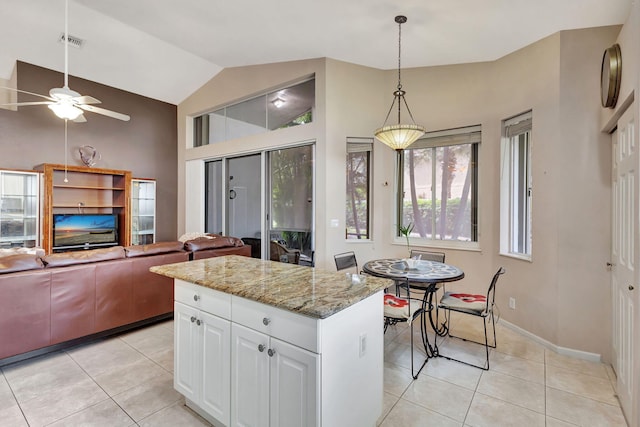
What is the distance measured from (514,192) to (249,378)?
3.54 meters

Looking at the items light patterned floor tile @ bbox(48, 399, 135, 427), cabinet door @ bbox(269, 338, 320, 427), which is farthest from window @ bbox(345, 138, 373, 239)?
light patterned floor tile @ bbox(48, 399, 135, 427)

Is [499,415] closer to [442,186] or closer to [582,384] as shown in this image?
[582,384]

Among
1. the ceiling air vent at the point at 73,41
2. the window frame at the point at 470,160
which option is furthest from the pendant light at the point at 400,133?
the ceiling air vent at the point at 73,41

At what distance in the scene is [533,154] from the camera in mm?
3246

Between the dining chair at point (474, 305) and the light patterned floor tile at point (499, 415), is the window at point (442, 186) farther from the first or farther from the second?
the light patterned floor tile at point (499, 415)

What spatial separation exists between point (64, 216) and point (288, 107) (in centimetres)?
418

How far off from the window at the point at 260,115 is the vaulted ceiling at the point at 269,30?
0.52 metres

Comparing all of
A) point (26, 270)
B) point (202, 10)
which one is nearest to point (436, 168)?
point (202, 10)

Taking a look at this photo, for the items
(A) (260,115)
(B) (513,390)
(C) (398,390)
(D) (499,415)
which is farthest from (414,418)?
(A) (260,115)

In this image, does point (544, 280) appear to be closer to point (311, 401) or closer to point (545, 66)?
point (545, 66)

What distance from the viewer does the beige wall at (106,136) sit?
4910 mm

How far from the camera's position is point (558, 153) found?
296cm

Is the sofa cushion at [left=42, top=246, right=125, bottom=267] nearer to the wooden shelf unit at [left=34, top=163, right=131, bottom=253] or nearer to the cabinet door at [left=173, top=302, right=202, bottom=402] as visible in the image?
the cabinet door at [left=173, top=302, right=202, bottom=402]

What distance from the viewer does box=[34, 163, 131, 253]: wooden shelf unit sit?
16.1 ft
